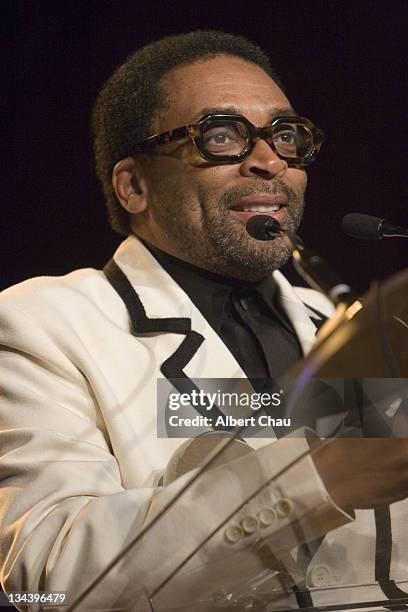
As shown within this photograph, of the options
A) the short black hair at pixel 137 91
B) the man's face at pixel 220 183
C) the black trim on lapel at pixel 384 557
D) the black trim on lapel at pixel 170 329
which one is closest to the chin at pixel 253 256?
the man's face at pixel 220 183

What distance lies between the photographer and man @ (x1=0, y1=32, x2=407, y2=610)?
2.85 ft

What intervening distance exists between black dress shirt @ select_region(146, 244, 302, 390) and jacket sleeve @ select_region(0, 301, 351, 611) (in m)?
0.38

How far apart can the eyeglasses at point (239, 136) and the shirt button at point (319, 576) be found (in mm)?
980

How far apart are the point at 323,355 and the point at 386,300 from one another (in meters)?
0.07

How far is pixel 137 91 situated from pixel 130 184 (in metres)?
0.21

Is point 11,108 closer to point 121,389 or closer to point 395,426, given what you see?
point 121,389

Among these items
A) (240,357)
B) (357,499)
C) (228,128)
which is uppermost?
(228,128)

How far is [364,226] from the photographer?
1.34 meters

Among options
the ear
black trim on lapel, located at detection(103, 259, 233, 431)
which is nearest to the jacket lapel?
black trim on lapel, located at detection(103, 259, 233, 431)

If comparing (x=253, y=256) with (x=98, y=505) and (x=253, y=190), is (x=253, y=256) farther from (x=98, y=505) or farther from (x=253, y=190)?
(x=98, y=505)

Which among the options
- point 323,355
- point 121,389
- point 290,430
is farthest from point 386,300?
point 121,389

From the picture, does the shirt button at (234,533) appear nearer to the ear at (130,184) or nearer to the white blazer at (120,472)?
the white blazer at (120,472)

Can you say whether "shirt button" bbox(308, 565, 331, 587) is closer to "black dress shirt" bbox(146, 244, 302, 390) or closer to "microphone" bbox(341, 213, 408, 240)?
"microphone" bbox(341, 213, 408, 240)

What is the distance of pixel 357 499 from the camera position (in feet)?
2.85
